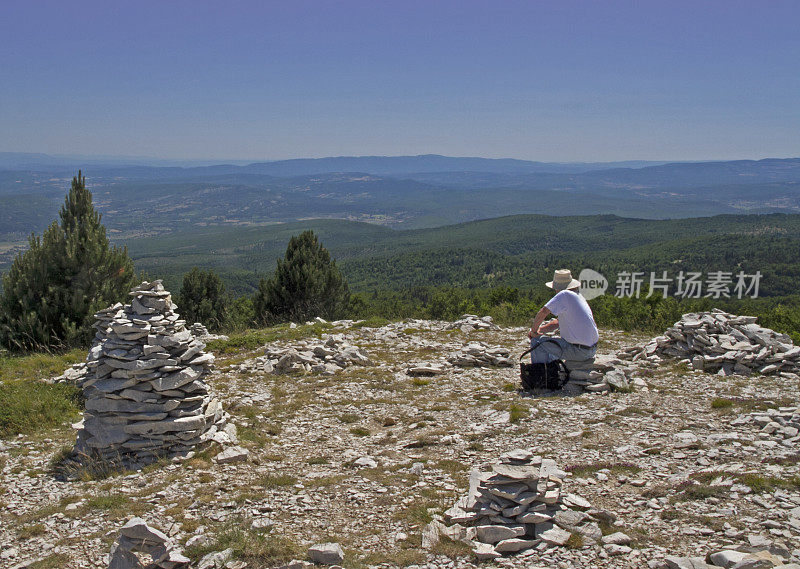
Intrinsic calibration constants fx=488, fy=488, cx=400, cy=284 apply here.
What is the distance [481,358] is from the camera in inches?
525

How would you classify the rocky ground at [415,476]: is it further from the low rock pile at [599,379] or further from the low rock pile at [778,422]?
the low rock pile at [599,379]

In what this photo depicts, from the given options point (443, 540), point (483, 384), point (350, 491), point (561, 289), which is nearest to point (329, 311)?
point (483, 384)

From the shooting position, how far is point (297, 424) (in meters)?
9.12

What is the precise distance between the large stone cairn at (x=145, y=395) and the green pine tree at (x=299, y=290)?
1405 centimetres

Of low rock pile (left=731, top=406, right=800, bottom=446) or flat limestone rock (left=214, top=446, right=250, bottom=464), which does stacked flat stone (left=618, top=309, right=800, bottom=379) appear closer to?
low rock pile (left=731, top=406, right=800, bottom=446)

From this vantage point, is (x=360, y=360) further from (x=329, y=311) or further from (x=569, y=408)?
(x=329, y=311)

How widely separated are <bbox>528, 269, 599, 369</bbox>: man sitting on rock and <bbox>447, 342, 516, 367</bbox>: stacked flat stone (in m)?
2.64

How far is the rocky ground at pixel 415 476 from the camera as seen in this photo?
501cm

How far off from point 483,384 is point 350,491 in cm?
589

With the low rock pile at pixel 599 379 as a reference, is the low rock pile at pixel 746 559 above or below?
above

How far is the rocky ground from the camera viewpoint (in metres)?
5.01

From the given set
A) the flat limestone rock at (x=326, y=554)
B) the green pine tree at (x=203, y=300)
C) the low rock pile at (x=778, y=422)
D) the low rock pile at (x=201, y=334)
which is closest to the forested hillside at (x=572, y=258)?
the green pine tree at (x=203, y=300)

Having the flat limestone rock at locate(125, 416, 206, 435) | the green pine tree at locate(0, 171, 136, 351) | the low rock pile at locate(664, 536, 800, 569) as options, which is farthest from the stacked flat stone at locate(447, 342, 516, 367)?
the green pine tree at locate(0, 171, 136, 351)

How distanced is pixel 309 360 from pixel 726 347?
10553 millimetres
